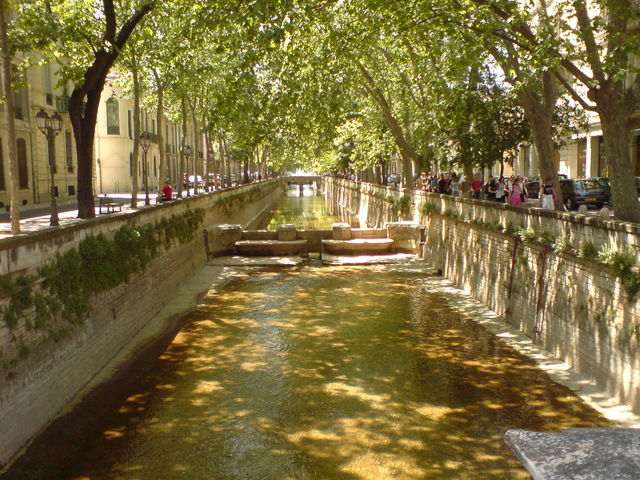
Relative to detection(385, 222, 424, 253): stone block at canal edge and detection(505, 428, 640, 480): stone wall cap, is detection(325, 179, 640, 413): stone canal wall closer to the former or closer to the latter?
detection(385, 222, 424, 253): stone block at canal edge

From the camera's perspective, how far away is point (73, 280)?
438 inches

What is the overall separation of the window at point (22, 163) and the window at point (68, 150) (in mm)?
6046

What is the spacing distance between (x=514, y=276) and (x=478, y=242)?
10.7 feet

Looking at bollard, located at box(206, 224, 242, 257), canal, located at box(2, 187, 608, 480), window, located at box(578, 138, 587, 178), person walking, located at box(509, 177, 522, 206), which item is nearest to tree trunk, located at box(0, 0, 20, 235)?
canal, located at box(2, 187, 608, 480)

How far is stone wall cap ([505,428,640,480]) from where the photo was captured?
193 cm

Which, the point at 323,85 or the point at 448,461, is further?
the point at 323,85

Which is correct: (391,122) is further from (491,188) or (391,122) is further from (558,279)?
(558,279)

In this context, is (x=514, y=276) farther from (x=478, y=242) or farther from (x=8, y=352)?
(x=8, y=352)

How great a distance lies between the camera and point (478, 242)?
18266 millimetres

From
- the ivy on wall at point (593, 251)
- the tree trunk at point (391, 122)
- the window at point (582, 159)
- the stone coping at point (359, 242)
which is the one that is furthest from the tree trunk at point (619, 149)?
the window at point (582, 159)

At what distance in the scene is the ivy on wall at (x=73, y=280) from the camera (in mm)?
8867

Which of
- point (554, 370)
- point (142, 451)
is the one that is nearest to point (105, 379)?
point (142, 451)

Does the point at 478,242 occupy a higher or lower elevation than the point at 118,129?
lower

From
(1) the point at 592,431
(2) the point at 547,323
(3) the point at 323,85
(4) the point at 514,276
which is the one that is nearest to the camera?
(1) the point at 592,431
